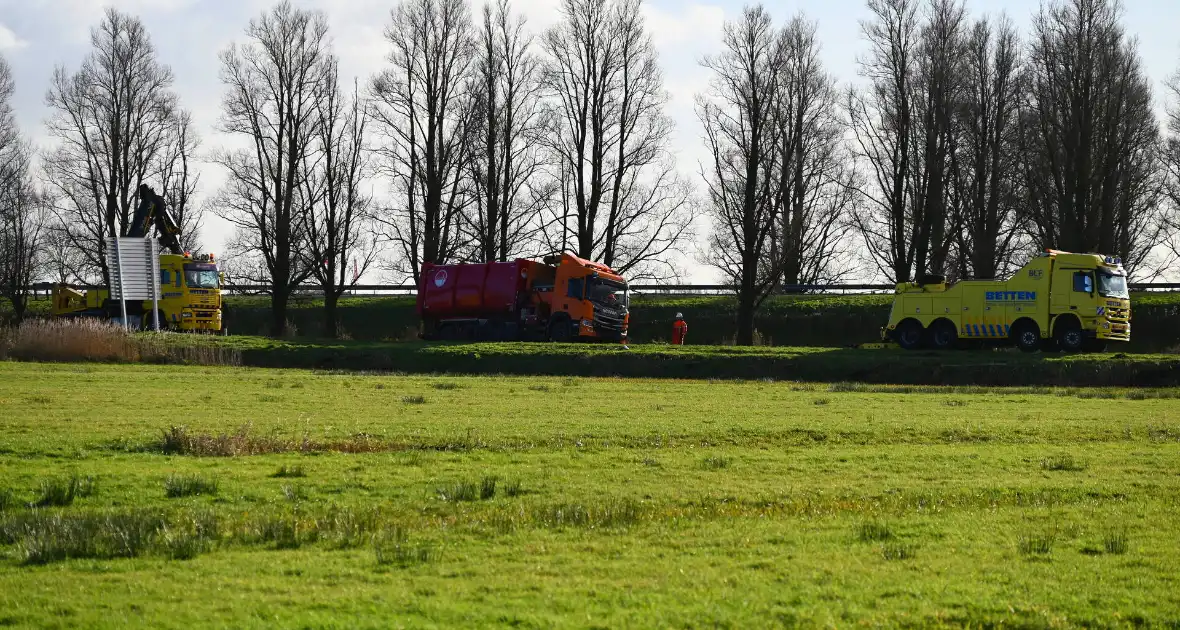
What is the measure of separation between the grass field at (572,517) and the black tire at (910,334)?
78.1ft

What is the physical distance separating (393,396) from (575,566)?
53.2 feet

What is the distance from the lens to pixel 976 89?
174 ft

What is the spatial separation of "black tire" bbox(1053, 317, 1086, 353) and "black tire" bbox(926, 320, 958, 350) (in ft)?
12.9

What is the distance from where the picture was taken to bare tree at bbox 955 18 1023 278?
52375 millimetres

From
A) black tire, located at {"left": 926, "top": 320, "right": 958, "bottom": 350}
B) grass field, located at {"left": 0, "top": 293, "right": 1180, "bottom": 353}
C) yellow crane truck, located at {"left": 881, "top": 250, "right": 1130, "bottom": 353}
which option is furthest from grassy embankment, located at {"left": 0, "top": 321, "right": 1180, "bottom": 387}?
grass field, located at {"left": 0, "top": 293, "right": 1180, "bottom": 353}

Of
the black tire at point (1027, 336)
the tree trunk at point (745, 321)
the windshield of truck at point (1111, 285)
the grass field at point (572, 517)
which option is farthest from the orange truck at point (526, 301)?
the grass field at point (572, 517)

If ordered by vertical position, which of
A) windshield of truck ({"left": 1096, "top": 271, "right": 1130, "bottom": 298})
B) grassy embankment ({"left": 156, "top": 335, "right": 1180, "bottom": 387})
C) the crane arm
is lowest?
grassy embankment ({"left": 156, "top": 335, "right": 1180, "bottom": 387})

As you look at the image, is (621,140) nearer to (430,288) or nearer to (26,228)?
(430,288)

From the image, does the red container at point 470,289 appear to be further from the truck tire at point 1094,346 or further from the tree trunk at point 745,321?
the truck tire at point 1094,346

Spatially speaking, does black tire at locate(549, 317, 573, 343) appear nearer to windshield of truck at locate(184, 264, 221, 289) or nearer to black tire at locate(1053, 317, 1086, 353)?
windshield of truck at locate(184, 264, 221, 289)

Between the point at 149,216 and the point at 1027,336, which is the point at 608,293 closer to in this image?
the point at 1027,336

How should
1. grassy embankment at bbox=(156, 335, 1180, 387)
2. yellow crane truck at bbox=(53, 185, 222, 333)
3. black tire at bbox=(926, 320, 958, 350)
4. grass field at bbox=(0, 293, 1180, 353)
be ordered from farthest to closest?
1. grass field at bbox=(0, 293, 1180, 353)
2. yellow crane truck at bbox=(53, 185, 222, 333)
3. black tire at bbox=(926, 320, 958, 350)
4. grassy embankment at bbox=(156, 335, 1180, 387)

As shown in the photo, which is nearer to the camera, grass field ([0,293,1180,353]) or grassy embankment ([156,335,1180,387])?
grassy embankment ([156,335,1180,387])

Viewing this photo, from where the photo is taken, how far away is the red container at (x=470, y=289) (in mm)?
50969
